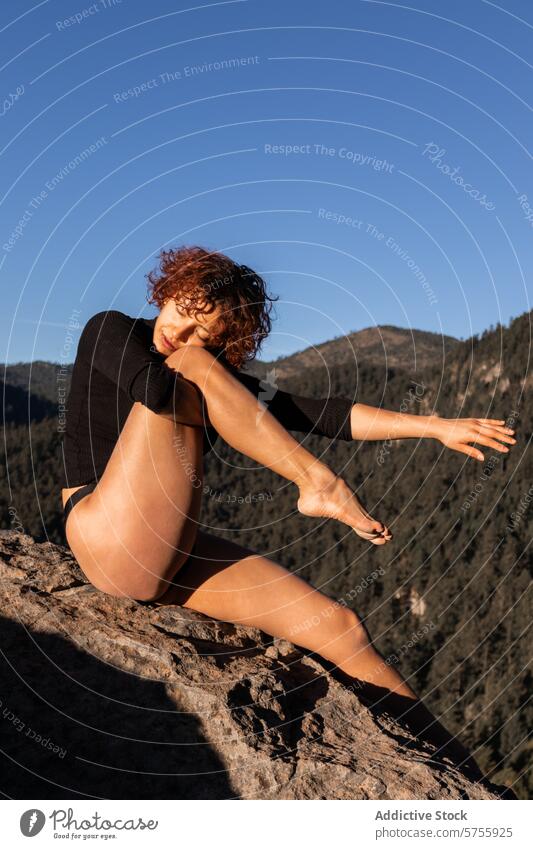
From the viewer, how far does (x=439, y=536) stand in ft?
57.5

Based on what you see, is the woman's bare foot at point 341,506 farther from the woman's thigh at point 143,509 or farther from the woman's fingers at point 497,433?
the woman's fingers at point 497,433

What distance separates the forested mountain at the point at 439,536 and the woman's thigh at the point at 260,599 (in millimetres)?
5309

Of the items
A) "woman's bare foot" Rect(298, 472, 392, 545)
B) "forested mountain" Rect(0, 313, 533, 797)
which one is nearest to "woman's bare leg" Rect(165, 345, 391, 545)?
"woman's bare foot" Rect(298, 472, 392, 545)

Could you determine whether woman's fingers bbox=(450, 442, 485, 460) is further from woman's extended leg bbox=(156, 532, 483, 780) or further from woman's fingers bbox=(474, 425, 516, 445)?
woman's extended leg bbox=(156, 532, 483, 780)

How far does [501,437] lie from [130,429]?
1.75 metres

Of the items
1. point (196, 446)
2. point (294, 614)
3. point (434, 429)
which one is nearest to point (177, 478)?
point (196, 446)

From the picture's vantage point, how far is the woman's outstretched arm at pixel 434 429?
3791mm

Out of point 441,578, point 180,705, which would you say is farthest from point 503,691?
point 180,705

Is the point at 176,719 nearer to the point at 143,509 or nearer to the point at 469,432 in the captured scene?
the point at 143,509

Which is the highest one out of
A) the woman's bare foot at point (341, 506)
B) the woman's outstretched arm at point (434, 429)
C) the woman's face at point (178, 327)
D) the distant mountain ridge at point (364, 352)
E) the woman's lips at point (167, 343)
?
the distant mountain ridge at point (364, 352)
